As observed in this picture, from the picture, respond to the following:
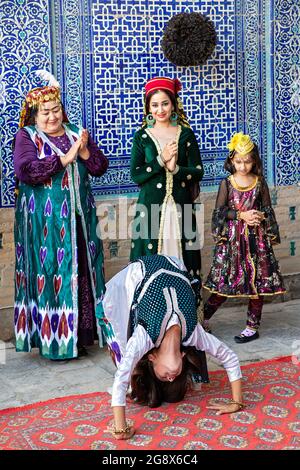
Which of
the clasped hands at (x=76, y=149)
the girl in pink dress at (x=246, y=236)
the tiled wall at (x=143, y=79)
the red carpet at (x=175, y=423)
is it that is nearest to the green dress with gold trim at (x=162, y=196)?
the girl in pink dress at (x=246, y=236)

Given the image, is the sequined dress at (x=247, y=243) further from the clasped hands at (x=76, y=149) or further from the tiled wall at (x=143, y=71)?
the clasped hands at (x=76, y=149)

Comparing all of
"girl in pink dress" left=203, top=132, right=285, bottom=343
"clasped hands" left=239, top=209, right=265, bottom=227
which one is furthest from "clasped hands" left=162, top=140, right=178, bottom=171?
"clasped hands" left=239, top=209, right=265, bottom=227

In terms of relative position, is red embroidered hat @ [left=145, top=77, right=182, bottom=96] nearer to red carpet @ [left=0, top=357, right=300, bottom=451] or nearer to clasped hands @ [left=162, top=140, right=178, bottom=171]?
clasped hands @ [left=162, top=140, right=178, bottom=171]

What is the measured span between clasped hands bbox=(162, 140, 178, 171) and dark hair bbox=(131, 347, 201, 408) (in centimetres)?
155

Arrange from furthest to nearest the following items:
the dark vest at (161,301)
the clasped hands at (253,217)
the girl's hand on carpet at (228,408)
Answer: the clasped hands at (253,217)
the girl's hand on carpet at (228,408)
the dark vest at (161,301)

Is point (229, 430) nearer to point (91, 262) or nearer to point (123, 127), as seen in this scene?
point (91, 262)

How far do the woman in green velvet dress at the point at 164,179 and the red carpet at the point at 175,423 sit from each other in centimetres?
115

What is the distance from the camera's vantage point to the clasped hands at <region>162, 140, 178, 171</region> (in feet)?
16.9

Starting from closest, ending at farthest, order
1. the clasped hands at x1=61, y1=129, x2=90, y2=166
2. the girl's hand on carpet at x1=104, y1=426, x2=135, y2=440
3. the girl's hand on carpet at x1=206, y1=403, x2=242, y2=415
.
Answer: the girl's hand on carpet at x1=104, y1=426, x2=135, y2=440 < the girl's hand on carpet at x1=206, y1=403, x2=242, y2=415 < the clasped hands at x1=61, y1=129, x2=90, y2=166

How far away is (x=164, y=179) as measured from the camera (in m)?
5.33

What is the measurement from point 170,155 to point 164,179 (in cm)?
22

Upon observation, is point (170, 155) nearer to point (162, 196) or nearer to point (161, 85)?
point (162, 196)

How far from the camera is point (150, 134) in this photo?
5.33m

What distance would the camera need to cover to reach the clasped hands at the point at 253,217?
5.39 m
